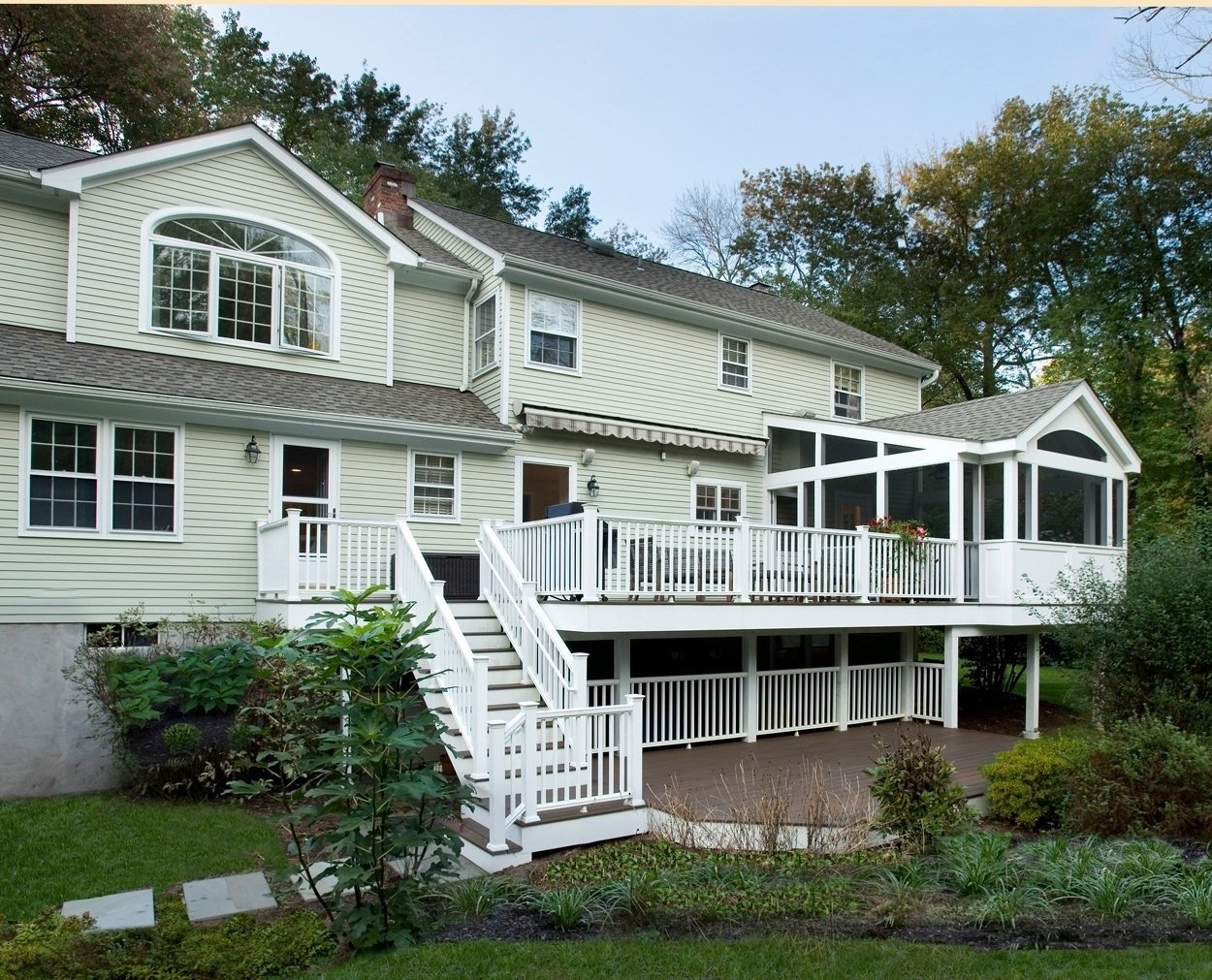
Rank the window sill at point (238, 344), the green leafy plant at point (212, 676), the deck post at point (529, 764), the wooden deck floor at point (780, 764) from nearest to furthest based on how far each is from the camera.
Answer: the deck post at point (529, 764), the wooden deck floor at point (780, 764), the green leafy plant at point (212, 676), the window sill at point (238, 344)

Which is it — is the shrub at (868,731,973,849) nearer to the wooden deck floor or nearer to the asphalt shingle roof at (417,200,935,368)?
the wooden deck floor

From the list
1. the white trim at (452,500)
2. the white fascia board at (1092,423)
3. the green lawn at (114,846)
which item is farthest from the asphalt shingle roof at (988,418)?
the green lawn at (114,846)

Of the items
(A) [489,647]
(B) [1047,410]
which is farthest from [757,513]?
(A) [489,647]

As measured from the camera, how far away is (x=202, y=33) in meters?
30.1

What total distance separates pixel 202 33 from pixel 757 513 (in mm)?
26638

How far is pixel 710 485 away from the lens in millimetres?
16125

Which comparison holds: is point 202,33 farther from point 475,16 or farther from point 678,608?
point 678,608

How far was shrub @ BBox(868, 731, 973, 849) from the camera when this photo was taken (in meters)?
6.92

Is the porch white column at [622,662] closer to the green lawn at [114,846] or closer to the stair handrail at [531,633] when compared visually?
the stair handrail at [531,633]

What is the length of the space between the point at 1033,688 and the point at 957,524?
2899mm

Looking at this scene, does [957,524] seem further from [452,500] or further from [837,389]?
[452,500]

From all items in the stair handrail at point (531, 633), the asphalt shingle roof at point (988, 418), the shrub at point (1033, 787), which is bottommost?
the shrub at point (1033, 787)

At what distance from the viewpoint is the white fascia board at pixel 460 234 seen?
13.9 metres

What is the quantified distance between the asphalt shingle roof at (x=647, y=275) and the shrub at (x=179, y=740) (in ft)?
27.8
